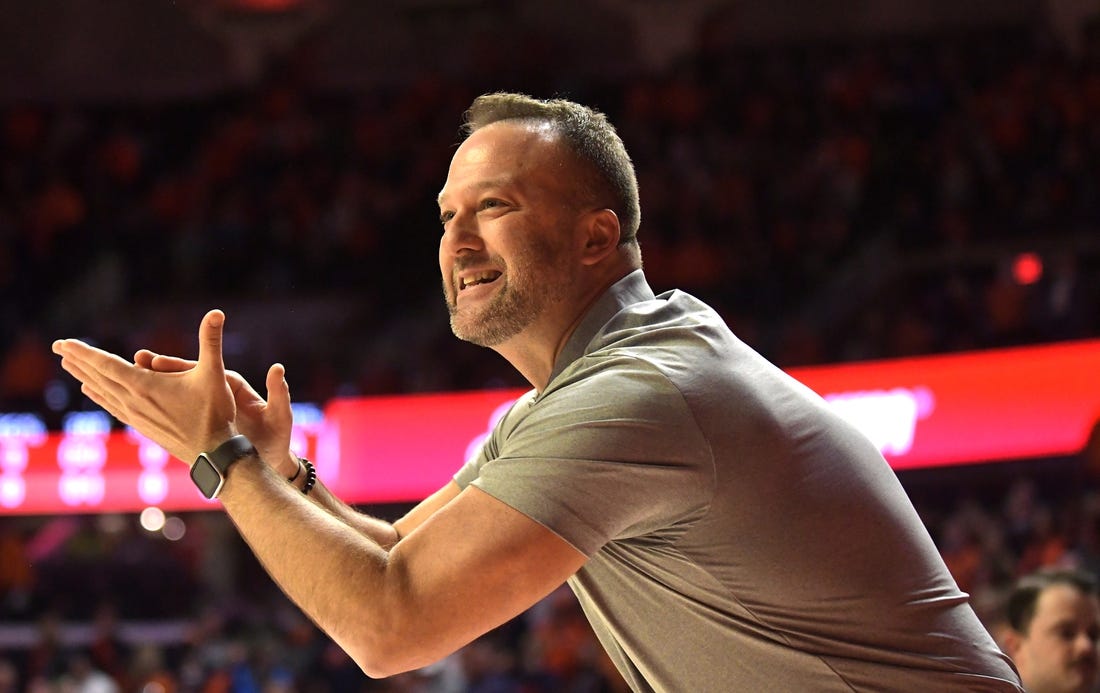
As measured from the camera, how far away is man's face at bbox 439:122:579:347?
2305 mm

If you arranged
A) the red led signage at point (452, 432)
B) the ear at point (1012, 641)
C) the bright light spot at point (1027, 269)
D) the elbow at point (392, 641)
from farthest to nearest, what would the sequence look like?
the bright light spot at point (1027, 269), the red led signage at point (452, 432), the ear at point (1012, 641), the elbow at point (392, 641)

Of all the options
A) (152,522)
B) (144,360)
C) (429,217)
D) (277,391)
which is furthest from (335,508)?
(152,522)

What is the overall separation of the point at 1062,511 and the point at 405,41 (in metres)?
11.2

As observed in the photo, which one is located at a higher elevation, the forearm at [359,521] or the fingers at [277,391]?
the fingers at [277,391]

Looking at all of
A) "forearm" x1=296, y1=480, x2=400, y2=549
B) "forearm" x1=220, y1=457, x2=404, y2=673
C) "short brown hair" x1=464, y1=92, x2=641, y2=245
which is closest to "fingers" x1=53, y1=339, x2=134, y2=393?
"forearm" x1=220, y1=457, x2=404, y2=673

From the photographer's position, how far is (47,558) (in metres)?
11.1

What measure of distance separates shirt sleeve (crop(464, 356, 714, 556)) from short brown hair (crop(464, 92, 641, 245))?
506mm

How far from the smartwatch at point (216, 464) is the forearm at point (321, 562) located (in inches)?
0.5

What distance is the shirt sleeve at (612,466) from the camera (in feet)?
6.28

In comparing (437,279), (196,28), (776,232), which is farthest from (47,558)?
(196,28)

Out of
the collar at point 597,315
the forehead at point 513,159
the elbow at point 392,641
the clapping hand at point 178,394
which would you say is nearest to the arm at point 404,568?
the elbow at point 392,641

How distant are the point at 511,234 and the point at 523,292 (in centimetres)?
10

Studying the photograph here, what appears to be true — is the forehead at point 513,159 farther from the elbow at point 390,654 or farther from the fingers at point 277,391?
the elbow at point 390,654

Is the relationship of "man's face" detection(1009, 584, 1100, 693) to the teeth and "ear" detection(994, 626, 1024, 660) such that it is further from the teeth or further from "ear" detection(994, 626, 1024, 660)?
the teeth
